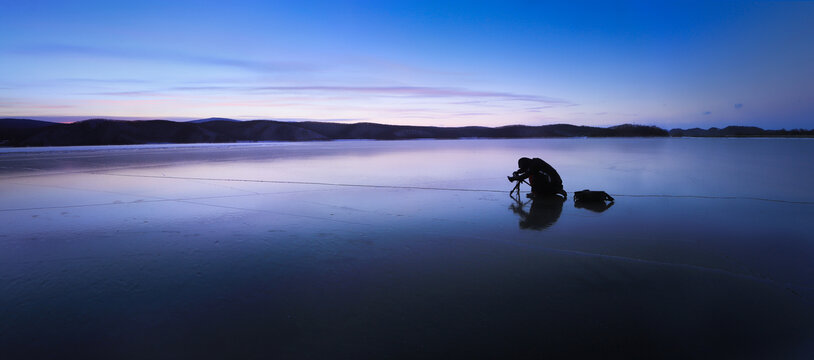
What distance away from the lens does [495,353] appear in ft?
7.71

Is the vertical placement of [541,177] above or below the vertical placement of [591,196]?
above

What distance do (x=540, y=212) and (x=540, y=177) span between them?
6.12 ft

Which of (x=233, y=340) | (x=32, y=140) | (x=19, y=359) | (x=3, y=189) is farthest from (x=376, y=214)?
(x=32, y=140)

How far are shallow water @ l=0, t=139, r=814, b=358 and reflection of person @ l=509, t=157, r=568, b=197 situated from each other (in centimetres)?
124

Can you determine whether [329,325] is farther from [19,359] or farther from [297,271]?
[19,359]

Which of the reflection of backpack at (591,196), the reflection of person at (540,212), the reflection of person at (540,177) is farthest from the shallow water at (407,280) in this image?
the reflection of person at (540,177)

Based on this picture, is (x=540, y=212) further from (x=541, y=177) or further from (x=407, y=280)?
(x=407, y=280)

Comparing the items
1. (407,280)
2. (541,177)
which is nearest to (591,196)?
(541,177)

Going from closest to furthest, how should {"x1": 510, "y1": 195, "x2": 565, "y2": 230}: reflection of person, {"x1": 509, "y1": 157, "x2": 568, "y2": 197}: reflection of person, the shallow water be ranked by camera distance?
the shallow water
{"x1": 510, "y1": 195, "x2": 565, "y2": 230}: reflection of person
{"x1": 509, "y1": 157, "x2": 568, "y2": 197}: reflection of person

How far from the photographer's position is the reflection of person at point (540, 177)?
824 cm

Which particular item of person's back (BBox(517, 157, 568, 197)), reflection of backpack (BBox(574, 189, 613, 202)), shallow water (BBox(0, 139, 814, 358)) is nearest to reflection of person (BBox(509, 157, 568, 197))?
person's back (BBox(517, 157, 568, 197))

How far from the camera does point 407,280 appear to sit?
11.6 feet

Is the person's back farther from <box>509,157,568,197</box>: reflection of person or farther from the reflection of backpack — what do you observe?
the reflection of backpack

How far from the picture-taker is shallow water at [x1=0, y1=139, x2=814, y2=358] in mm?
2496
